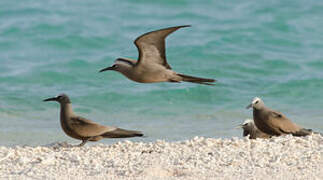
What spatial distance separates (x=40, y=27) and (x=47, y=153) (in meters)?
12.4

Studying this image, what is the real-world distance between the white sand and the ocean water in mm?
2559

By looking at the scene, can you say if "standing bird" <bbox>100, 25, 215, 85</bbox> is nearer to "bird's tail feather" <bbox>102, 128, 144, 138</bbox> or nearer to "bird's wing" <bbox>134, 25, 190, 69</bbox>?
"bird's wing" <bbox>134, 25, 190, 69</bbox>

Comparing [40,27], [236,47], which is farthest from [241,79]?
[40,27]

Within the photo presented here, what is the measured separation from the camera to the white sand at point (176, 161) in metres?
6.68

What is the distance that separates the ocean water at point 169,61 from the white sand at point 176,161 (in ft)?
8.39

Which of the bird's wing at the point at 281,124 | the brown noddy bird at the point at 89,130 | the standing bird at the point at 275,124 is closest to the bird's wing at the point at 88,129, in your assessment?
the brown noddy bird at the point at 89,130

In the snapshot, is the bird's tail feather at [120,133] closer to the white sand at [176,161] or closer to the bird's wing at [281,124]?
the white sand at [176,161]

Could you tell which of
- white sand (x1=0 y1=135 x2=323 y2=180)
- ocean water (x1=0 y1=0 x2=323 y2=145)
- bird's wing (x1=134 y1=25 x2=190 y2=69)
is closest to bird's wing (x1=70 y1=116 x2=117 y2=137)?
white sand (x1=0 y1=135 x2=323 y2=180)

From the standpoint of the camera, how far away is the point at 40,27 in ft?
65.6

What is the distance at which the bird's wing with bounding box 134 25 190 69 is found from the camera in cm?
832

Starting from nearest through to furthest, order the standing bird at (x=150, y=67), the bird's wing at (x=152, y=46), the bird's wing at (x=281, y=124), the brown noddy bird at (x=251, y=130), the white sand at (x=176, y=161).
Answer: the white sand at (x=176, y=161)
the bird's wing at (x=152, y=46)
the standing bird at (x=150, y=67)
the bird's wing at (x=281, y=124)
the brown noddy bird at (x=251, y=130)

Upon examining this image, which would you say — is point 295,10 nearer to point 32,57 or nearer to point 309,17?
point 309,17

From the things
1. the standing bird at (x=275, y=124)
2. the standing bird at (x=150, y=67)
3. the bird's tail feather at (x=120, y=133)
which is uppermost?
the standing bird at (x=150, y=67)

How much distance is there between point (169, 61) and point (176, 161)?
10191 mm
